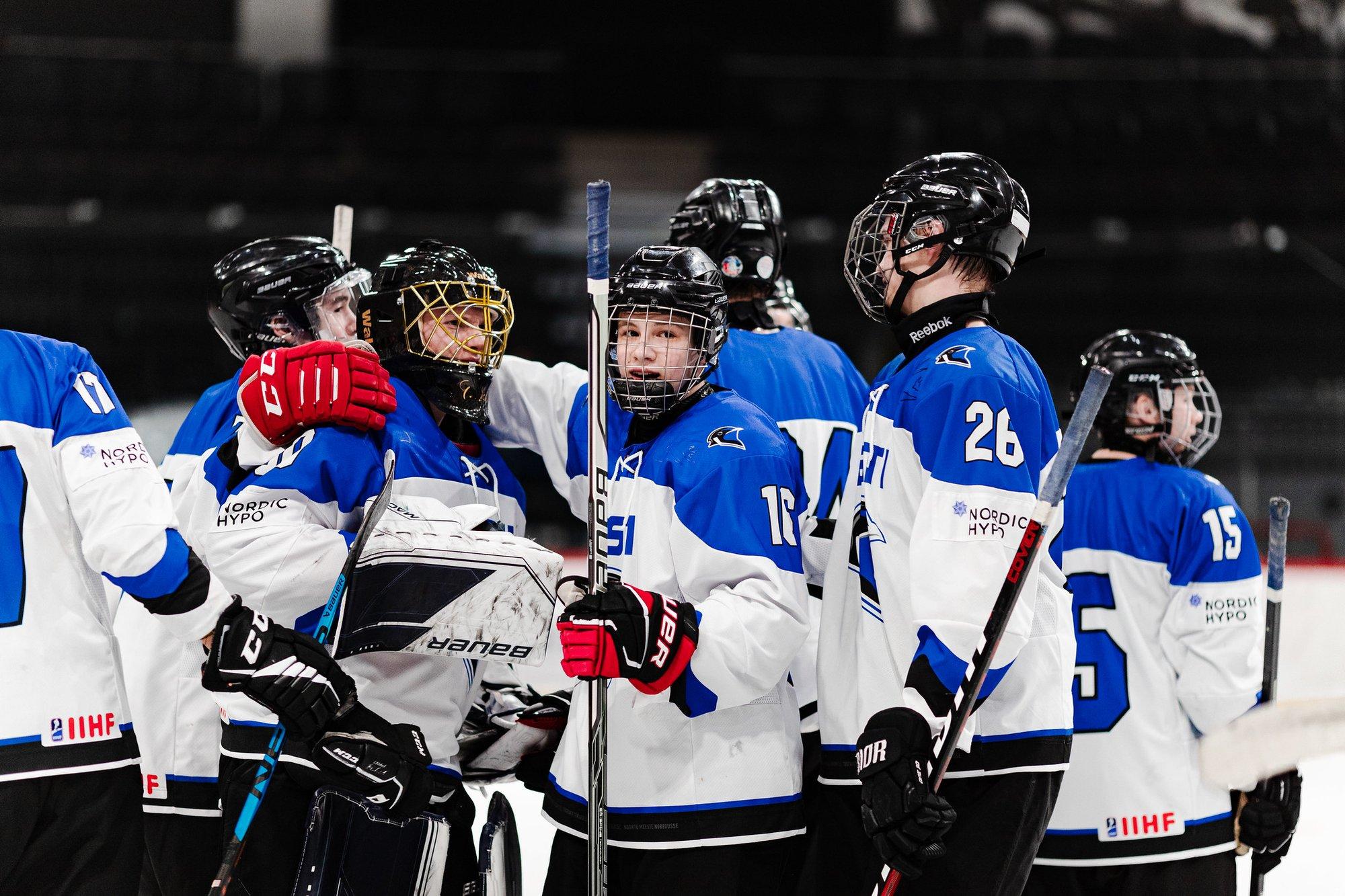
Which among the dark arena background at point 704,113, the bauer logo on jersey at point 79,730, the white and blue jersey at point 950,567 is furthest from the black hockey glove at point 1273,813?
the dark arena background at point 704,113

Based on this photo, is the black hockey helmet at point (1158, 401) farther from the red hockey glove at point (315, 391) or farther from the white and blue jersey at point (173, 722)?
the white and blue jersey at point (173, 722)

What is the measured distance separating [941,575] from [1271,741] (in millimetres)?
1114

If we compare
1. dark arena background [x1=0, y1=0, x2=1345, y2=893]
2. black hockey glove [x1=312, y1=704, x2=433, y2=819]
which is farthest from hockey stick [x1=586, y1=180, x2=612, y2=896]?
dark arena background [x1=0, y1=0, x2=1345, y2=893]

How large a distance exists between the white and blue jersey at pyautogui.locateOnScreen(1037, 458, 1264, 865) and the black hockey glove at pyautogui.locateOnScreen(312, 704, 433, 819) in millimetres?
1347

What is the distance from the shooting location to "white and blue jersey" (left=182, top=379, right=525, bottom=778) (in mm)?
2076

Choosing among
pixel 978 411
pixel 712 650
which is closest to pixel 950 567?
pixel 978 411

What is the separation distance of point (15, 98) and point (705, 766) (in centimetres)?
940

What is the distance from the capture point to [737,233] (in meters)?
2.96

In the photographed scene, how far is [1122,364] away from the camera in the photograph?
287 cm

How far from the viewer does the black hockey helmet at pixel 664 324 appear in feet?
7.00

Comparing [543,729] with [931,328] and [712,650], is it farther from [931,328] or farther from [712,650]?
[931,328]

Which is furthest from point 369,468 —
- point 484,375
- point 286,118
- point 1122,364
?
point 286,118

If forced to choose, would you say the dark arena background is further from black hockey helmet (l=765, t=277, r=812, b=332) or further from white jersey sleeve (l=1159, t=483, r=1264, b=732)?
white jersey sleeve (l=1159, t=483, r=1264, b=732)

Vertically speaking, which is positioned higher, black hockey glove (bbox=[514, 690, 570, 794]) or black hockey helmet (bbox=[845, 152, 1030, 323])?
black hockey helmet (bbox=[845, 152, 1030, 323])
